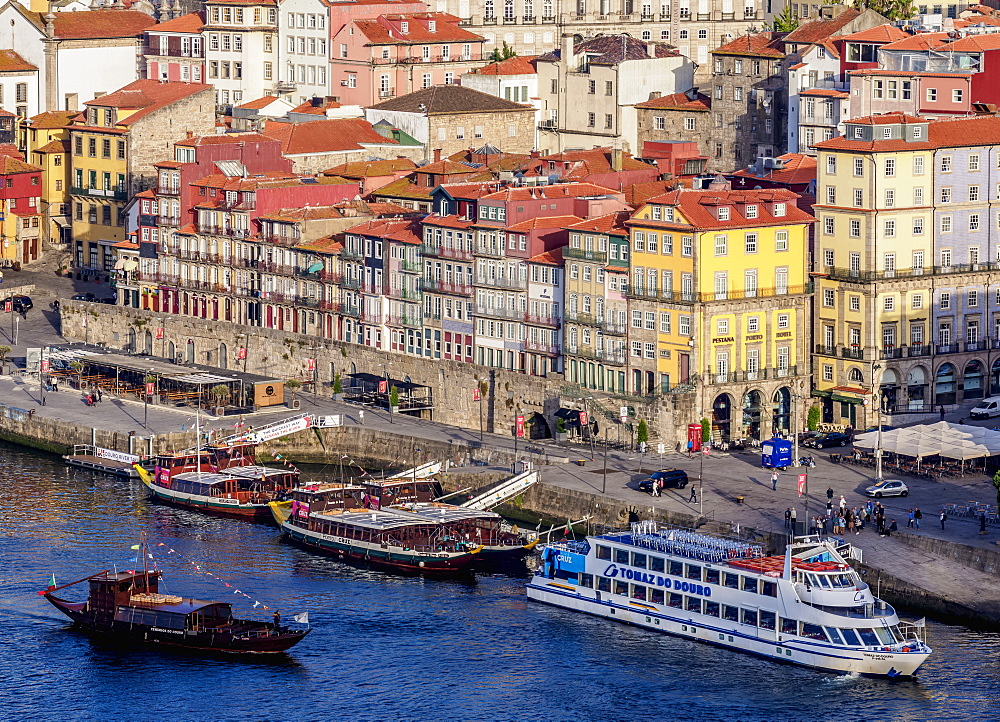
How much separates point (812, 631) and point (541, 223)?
155ft

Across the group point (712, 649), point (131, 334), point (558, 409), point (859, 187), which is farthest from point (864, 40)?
point (712, 649)

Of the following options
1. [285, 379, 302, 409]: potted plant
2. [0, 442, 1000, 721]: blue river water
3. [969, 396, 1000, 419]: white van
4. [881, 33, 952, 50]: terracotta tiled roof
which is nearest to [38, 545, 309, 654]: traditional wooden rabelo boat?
[0, 442, 1000, 721]: blue river water

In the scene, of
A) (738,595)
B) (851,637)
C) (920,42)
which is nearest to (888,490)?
(738,595)

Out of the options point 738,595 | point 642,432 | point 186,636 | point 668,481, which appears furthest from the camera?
point 642,432

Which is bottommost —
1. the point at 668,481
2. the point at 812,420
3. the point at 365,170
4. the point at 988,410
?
the point at 668,481

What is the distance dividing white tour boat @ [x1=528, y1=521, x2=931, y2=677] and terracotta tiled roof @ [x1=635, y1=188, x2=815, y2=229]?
2356 cm

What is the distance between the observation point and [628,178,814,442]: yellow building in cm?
15588

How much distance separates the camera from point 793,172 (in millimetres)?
177375

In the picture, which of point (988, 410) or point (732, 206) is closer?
point (732, 206)

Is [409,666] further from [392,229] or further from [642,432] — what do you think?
[392,229]

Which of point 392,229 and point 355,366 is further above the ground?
point 392,229

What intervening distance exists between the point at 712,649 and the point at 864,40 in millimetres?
68061

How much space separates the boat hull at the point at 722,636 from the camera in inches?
4889

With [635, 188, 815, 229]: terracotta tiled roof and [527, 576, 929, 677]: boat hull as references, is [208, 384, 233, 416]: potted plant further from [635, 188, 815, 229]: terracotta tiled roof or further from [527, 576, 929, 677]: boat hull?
[527, 576, 929, 677]: boat hull
